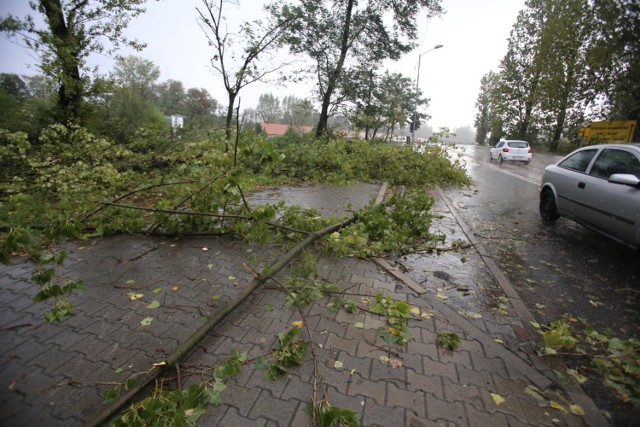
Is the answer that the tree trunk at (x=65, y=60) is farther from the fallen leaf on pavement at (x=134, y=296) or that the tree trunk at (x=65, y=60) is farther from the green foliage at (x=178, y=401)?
the green foliage at (x=178, y=401)

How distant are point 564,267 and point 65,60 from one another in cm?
1383

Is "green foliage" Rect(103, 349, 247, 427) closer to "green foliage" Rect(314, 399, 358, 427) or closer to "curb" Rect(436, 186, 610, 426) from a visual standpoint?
"green foliage" Rect(314, 399, 358, 427)

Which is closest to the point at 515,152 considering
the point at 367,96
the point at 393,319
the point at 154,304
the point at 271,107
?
the point at 367,96

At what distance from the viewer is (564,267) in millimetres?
4359

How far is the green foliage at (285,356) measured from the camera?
92.4 inches

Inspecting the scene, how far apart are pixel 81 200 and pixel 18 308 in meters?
2.56

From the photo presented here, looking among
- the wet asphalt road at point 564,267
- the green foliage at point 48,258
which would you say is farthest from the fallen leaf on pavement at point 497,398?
the green foliage at point 48,258

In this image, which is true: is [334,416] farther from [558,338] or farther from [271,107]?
[271,107]

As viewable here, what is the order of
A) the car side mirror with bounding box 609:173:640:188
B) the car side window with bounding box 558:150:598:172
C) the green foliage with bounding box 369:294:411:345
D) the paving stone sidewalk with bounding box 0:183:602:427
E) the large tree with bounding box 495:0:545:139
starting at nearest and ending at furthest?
the paving stone sidewalk with bounding box 0:183:602:427
the green foliage with bounding box 369:294:411:345
the car side mirror with bounding box 609:173:640:188
the car side window with bounding box 558:150:598:172
the large tree with bounding box 495:0:545:139

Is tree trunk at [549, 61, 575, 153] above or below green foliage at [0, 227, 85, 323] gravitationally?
above

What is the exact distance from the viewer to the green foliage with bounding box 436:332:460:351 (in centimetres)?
269

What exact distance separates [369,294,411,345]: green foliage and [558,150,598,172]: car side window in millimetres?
4792

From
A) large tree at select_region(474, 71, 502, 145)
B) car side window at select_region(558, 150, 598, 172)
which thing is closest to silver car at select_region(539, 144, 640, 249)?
car side window at select_region(558, 150, 598, 172)

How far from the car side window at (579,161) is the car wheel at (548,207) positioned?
2.14 ft
